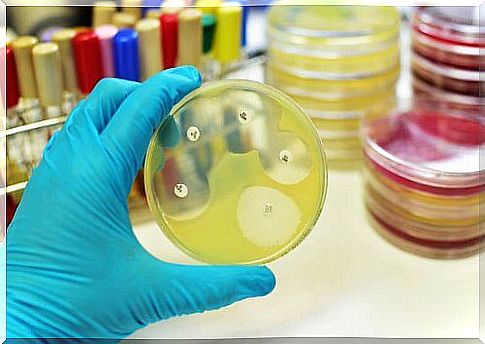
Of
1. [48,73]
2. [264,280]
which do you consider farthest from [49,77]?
[264,280]

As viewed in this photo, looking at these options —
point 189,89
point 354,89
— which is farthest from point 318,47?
point 189,89

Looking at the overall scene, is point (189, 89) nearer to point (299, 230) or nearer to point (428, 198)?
point (299, 230)

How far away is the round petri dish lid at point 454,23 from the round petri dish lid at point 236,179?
33 centimetres

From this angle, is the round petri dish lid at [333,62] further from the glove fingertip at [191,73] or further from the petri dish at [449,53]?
the glove fingertip at [191,73]

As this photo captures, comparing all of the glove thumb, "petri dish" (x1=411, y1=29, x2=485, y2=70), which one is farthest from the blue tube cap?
"petri dish" (x1=411, y1=29, x2=485, y2=70)

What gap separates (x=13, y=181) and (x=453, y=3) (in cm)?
60

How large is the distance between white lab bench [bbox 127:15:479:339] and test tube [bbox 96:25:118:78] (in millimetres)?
196

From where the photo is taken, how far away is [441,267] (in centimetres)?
85

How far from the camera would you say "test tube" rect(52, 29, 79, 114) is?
0.87 m

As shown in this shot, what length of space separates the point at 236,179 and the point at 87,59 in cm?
26

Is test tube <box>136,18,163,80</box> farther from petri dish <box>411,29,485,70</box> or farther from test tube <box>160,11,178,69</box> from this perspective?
petri dish <box>411,29,485,70</box>

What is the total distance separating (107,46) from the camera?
2.87 feet

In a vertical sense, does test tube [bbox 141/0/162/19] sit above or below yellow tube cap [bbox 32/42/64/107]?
above

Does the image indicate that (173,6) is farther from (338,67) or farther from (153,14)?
(338,67)
